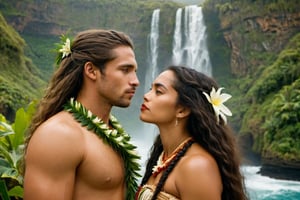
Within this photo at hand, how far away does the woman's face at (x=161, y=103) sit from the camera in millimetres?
2090

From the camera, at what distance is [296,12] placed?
28.3 meters

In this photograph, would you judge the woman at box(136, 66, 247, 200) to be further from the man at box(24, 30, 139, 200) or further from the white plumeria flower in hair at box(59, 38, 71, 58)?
the white plumeria flower in hair at box(59, 38, 71, 58)

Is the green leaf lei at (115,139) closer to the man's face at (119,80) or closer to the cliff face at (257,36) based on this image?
the man's face at (119,80)

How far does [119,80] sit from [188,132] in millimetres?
483

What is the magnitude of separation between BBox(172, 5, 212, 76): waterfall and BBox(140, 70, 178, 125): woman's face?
31.2 meters

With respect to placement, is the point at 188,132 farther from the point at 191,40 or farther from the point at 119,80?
the point at 191,40

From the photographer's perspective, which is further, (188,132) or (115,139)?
(188,132)

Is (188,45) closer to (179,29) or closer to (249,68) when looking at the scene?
(179,29)

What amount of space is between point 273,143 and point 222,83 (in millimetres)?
16096

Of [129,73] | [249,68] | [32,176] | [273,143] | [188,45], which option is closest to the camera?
[32,176]

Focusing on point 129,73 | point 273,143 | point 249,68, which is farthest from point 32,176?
point 249,68

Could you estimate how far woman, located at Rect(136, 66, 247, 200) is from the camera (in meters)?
1.98

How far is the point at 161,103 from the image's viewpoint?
2.09 metres

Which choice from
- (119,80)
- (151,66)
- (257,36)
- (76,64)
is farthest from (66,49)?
(151,66)
